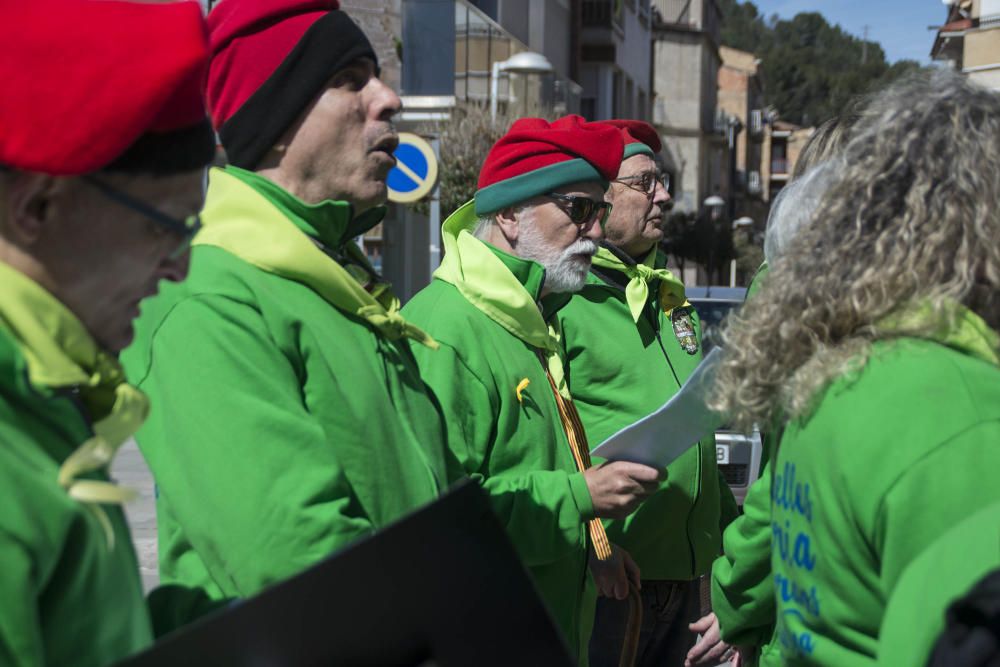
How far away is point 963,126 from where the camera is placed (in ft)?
6.37

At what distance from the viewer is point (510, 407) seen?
327cm

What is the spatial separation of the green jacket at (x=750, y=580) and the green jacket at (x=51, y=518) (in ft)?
4.80

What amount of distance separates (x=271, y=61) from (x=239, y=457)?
2.84ft

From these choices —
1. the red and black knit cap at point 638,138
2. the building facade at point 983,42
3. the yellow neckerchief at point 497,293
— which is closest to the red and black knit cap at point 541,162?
the yellow neckerchief at point 497,293

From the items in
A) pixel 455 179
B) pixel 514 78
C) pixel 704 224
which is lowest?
pixel 704 224

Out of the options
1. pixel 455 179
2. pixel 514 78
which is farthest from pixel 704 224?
pixel 455 179

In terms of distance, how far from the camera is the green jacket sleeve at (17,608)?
4.50 ft

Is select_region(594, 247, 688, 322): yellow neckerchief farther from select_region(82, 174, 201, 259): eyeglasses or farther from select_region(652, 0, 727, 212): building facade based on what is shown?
select_region(652, 0, 727, 212): building facade

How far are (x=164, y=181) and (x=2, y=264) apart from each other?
10.7 inches

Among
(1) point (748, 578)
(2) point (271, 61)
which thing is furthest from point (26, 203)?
(1) point (748, 578)

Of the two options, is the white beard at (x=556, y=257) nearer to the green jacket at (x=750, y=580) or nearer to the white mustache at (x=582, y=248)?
the white mustache at (x=582, y=248)

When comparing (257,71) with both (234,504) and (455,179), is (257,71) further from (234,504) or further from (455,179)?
(455,179)

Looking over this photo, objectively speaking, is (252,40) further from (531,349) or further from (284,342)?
(531,349)

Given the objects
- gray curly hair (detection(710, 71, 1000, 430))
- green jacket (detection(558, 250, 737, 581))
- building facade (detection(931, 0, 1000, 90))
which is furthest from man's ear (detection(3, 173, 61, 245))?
building facade (detection(931, 0, 1000, 90))
